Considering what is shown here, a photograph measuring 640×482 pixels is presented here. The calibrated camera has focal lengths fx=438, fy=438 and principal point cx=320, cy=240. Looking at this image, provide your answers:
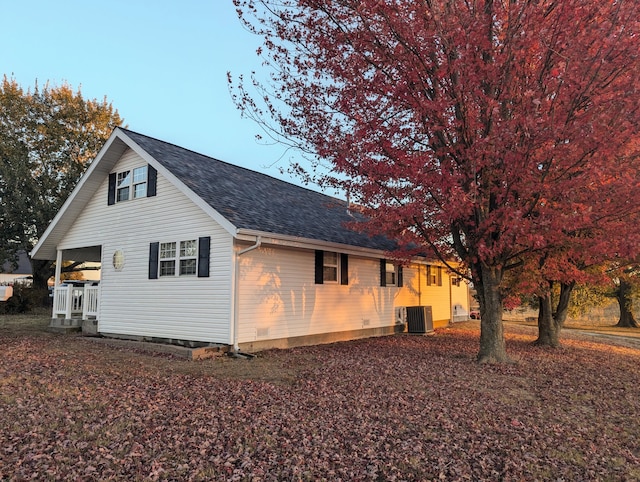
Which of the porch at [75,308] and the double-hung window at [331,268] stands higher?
the double-hung window at [331,268]

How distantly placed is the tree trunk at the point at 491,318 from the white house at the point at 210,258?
5.11 ft

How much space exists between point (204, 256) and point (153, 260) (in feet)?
7.04

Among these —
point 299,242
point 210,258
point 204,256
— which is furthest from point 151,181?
point 299,242

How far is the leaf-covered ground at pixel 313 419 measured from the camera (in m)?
4.02

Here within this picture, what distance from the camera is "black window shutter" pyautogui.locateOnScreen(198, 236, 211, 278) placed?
10.7 meters

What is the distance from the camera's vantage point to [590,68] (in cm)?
725

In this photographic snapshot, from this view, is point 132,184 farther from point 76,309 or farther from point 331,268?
point 331,268

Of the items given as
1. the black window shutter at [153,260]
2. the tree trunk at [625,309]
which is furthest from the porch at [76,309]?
the tree trunk at [625,309]

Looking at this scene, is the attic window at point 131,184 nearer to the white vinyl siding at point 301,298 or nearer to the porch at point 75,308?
the porch at point 75,308

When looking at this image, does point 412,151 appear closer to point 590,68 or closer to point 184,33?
point 590,68

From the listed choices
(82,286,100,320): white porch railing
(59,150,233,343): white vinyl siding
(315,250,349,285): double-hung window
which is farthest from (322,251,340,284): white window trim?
(82,286,100,320): white porch railing

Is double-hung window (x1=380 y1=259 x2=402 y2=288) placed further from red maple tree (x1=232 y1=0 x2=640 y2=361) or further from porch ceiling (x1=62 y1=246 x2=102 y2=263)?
porch ceiling (x1=62 y1=246 x2=102 y2=263)

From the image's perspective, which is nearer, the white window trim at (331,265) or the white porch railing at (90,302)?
the white window trim at (331,265)

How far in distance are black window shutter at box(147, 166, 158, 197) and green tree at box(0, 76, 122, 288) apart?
1387 cm
